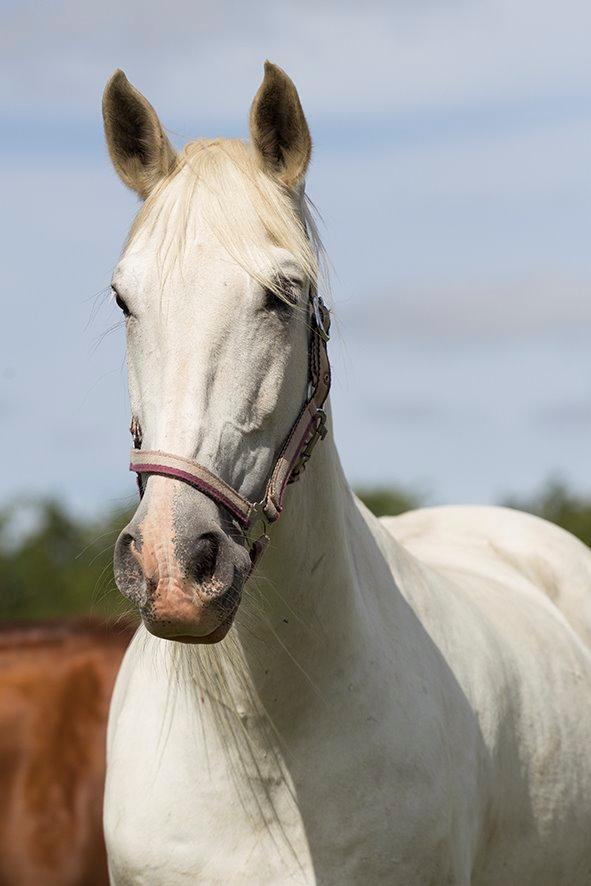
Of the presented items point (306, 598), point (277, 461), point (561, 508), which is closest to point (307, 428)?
point (277, 461)

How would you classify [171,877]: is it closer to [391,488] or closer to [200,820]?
[200,820]

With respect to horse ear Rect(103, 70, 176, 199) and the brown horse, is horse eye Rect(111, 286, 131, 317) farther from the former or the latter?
the brown horse

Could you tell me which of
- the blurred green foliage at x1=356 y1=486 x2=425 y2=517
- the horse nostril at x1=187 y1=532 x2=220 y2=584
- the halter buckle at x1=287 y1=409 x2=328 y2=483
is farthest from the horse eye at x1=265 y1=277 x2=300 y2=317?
the blurred green foliage at x1=356 y1=486 x2=425 y2=517

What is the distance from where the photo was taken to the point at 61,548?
997 inches

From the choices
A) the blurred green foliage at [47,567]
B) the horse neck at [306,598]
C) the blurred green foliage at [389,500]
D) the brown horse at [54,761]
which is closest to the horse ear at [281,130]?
the horse neck at [306,598]

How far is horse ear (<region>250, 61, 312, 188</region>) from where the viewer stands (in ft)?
10.5

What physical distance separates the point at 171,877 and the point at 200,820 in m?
0.14

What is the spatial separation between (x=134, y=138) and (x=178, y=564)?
120 cm

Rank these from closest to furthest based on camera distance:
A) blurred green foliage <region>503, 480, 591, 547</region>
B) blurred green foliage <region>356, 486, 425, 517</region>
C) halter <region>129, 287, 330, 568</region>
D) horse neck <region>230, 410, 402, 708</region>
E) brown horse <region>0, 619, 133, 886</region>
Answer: halter <region>129, 287, 330, 568</region>
horse neck <region>230, 410, 402, 708</region>
brown horse <region>0, 619, 133, 886</region>
blurred green foliage <region>503, 480, 591, 547</region>
blurred green foliage <region>356, 486, 425, 517</region>

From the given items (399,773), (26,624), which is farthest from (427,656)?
(26,624)

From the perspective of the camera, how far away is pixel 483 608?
4277 mm

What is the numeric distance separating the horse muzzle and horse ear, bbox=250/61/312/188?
2.99 ft

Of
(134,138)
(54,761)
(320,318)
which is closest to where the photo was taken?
(320,318)

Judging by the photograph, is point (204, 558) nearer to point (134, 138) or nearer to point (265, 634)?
point (265, 634)
